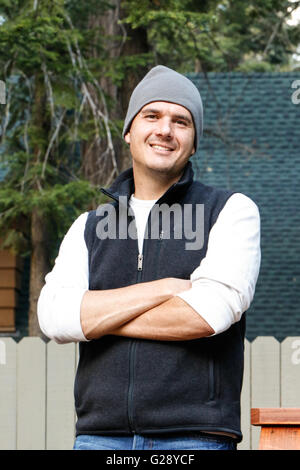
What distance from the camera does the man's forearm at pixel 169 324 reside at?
2703 millimetres

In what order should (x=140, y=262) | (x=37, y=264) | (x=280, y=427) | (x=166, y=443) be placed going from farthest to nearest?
1. (x=37, y=264)
2. (x=140, y=262)
3. (x=166, y=443)
4. (x=280, y=427)

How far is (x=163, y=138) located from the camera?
303cm

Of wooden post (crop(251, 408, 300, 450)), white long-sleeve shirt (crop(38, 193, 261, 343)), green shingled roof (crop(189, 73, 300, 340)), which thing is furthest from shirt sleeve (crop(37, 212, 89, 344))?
green shingled roof (crop(189, 73, 300, 340))

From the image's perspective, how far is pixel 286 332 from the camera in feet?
37.5

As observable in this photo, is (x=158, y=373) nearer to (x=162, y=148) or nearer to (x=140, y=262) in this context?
(x=140, y=262)

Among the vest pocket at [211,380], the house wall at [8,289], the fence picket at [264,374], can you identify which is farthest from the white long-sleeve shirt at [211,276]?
the house wall at [8,289]

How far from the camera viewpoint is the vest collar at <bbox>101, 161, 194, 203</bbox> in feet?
9.77

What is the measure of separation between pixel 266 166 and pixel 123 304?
30.9ft

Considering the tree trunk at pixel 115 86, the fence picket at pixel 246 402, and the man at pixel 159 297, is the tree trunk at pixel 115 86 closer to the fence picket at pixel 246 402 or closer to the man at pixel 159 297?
the fence picket at pixel 246 402

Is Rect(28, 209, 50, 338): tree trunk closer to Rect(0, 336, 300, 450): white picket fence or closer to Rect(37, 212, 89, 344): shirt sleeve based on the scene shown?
Rect(0, 336, 300, 450): white picket fence

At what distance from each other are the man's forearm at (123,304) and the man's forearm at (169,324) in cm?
2

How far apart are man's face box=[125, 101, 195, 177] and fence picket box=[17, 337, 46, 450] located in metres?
3.64

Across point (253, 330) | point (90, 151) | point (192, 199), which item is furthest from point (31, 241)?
point (192, 199)

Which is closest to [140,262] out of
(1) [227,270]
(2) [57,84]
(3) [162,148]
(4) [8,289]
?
(1) [227,270]
